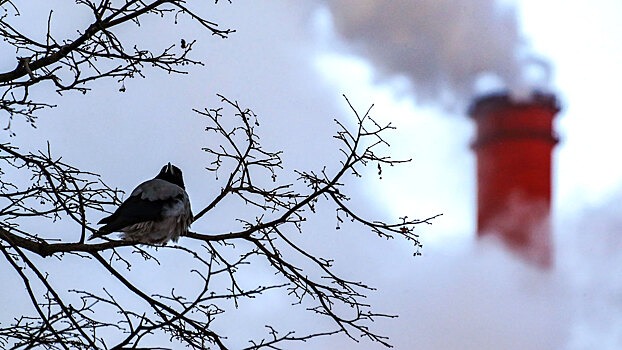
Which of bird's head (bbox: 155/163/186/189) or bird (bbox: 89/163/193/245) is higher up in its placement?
bird's head (bbox: 155/163/186/189)

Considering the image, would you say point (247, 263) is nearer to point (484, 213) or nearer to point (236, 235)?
point (236, 235)

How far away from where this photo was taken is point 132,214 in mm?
8102

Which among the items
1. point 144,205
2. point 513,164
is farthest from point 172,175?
point 513,164

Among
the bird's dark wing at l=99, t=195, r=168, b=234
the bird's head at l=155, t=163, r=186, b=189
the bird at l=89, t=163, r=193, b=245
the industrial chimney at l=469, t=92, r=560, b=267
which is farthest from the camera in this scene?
the industrial chimney at l=469, t=92, r=560, b=267

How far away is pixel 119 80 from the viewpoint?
7.24 metres

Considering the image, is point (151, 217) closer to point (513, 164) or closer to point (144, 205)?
point (144, 205)

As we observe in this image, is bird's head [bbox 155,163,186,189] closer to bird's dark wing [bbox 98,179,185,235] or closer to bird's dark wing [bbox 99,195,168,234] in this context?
bird's dark wing [bbox 98,179,185,235]

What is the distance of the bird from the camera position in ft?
26.0

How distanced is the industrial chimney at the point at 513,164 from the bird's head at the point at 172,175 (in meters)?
26.7

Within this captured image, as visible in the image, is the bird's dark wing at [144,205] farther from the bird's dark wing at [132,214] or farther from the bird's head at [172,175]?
the bird's head at [172,175]

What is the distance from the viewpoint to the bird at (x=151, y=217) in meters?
7.93

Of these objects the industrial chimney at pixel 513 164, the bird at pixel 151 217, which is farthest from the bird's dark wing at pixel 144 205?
the industrial chimney at pixel 513 164

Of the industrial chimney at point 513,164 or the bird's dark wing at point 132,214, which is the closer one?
the bird's dark wing at point 132,214

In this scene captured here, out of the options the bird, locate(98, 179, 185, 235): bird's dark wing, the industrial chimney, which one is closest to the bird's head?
locate(98, 179, 185, 235): bird's dark wing
